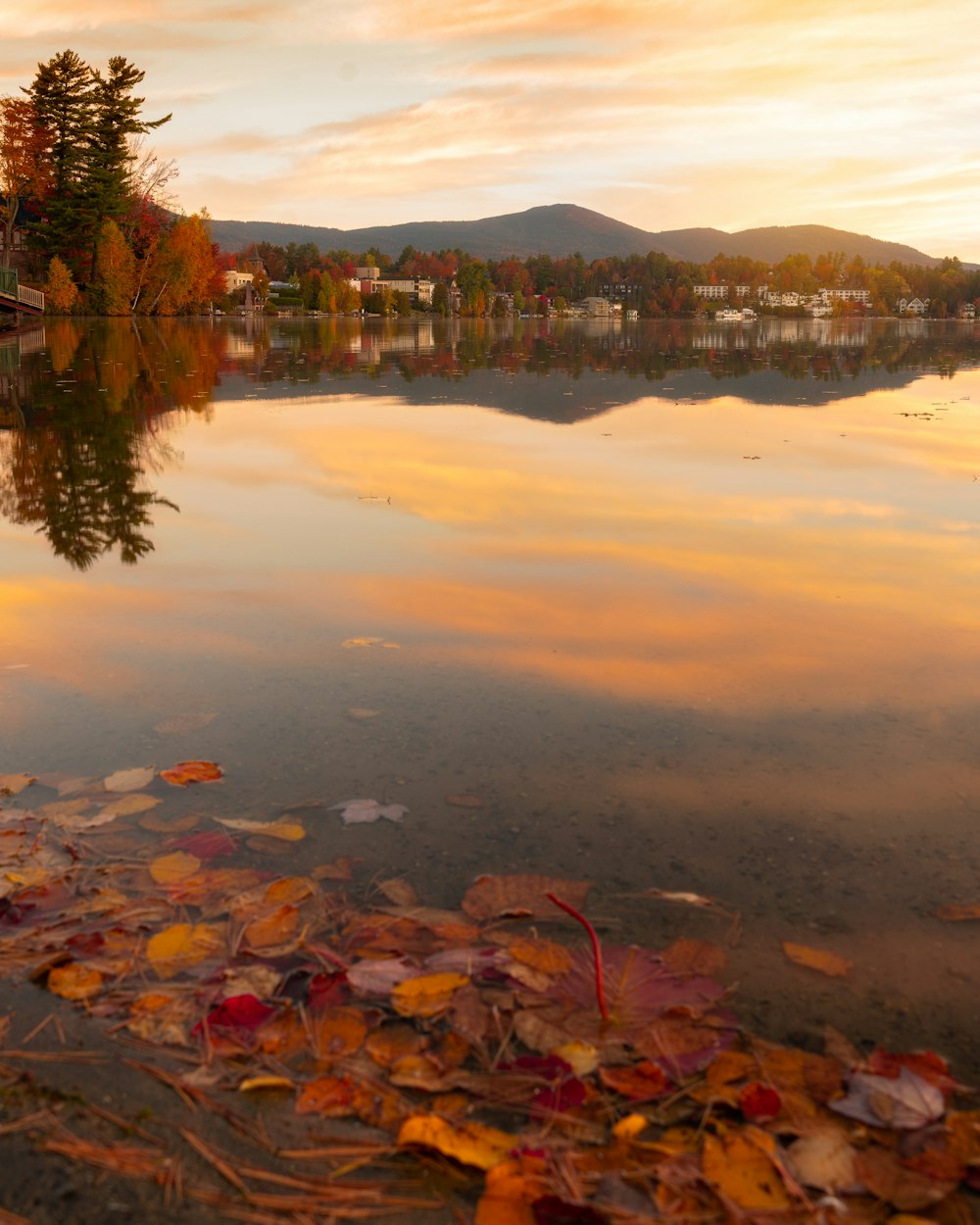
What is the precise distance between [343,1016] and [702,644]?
291 centimetres

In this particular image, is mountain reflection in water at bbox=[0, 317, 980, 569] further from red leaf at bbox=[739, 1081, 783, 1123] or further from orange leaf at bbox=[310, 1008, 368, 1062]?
red leaf at bbox=[739, 1081, 783, 1123]

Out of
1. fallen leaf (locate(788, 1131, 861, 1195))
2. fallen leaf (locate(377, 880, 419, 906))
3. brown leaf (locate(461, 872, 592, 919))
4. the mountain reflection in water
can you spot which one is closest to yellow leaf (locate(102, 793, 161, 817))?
fallen leaf (locate(377, 880, 419, 906))

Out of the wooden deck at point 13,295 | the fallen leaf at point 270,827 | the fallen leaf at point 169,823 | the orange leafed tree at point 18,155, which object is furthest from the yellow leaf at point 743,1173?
the orange leafed tree at point 18,155

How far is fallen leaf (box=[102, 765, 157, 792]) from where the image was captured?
327cm

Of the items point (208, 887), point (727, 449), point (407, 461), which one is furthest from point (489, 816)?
point (727, 449)

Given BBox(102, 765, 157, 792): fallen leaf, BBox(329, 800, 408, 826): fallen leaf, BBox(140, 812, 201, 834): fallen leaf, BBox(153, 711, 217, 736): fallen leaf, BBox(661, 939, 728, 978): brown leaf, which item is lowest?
BBox(661, 939, 728, 978): brown leaf

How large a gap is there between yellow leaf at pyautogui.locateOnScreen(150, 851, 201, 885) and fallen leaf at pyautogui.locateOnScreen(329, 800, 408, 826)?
457 millimetres

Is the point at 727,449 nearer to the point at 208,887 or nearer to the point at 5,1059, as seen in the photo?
the point at 208,887

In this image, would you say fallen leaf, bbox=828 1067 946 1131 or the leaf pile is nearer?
the leaf pile

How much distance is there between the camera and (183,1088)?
2033 mm

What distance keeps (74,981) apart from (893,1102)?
69.8 inches

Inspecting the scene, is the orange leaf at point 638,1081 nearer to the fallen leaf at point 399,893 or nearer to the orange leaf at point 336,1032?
the orange leaf at point 336,1032

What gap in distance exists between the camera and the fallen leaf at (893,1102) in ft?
6.57

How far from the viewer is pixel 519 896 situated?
108 inches
